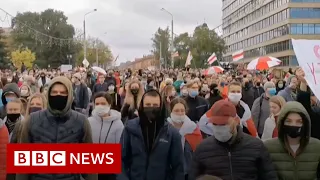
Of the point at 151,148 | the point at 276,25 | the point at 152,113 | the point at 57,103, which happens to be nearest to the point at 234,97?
the point at 152,113

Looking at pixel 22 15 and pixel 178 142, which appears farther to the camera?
pixel 22 15

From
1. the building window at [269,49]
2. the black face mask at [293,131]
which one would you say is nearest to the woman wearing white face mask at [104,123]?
the black face mask at [293,131]

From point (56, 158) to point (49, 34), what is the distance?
86.7 metres

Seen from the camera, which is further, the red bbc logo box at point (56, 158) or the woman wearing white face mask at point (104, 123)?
the woman wearing white face mask at point (104, 123)

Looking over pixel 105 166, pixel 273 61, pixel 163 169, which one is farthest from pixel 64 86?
pixel 273 61

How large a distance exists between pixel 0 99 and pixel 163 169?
3789 millimetres

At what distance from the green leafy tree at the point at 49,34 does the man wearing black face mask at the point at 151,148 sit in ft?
256

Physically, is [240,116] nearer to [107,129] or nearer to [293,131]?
[107,129]

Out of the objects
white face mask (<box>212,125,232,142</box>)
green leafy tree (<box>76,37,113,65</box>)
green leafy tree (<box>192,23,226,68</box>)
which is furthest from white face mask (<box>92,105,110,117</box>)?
green leafy tree (<box>76,37,113,65</box>)

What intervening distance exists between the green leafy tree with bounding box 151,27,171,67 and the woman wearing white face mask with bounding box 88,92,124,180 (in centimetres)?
8026

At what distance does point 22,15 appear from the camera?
9638 cm

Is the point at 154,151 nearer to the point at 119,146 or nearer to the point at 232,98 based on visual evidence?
the point at 119,146

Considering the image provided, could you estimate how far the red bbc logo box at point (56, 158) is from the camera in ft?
14.5

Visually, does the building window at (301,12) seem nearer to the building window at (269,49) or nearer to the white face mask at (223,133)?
the building window at (269,49)
